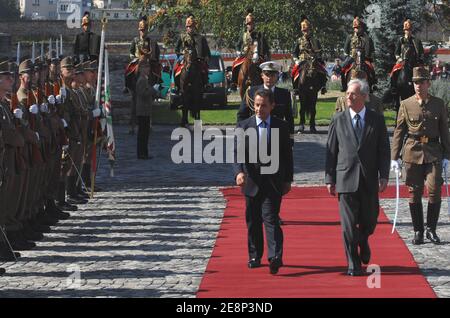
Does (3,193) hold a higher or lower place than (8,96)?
lower

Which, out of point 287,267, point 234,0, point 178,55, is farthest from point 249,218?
point 234,0

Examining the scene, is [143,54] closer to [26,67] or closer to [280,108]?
[26,67]

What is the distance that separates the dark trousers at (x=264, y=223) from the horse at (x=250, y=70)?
14.6m

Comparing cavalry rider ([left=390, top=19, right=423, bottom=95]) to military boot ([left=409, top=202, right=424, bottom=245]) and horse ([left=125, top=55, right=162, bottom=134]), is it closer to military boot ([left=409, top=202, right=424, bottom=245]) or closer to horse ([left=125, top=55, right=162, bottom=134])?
A: horse ([left=125, top=55, right=162, bottom=134])

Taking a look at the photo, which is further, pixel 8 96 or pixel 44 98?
pixel 44 98

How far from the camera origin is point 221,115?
125ft

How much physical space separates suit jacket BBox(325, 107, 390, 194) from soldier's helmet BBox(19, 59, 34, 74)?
4.27 meters

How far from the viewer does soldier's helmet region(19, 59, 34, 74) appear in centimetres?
1581

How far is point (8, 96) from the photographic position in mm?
15039

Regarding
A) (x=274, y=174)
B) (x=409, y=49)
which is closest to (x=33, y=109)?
(x=274, y=174)

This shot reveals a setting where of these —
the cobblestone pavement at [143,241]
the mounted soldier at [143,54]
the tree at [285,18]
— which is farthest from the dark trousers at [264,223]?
the tree at [285,18]
